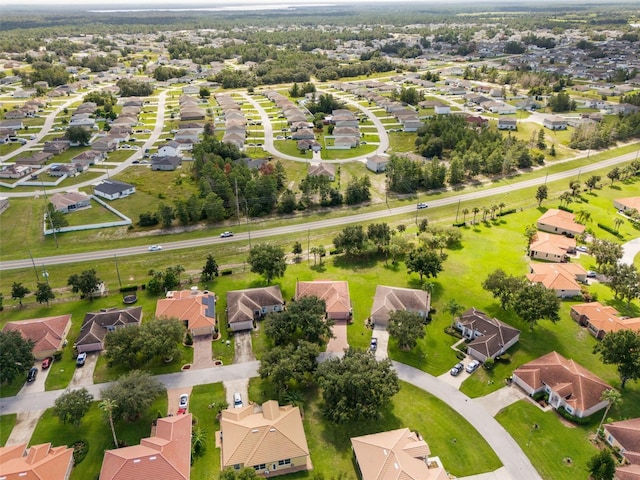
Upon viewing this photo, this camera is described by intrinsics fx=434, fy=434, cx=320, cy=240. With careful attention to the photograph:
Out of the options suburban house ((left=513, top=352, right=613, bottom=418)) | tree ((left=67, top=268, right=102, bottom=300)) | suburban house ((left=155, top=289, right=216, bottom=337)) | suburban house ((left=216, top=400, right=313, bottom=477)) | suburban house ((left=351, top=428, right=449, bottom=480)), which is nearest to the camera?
suburban house ((left=351, top=428, right=449, bottom=480))

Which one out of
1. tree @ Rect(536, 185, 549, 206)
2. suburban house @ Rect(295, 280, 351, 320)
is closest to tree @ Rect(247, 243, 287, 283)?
suburban house @ Rect(295, 280, 351, 320)

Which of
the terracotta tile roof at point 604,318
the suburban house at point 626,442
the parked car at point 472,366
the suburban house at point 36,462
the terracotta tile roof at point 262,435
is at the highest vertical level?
the suburban house at point 36,462

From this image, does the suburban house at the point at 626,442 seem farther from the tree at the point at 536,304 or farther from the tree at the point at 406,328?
the tree at the point at 406,328

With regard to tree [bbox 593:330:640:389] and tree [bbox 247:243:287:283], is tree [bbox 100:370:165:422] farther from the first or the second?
tree [bbox 593:330:640:389]

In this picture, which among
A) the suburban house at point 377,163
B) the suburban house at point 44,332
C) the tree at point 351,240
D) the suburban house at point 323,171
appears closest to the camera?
the suburban house at point 44,332

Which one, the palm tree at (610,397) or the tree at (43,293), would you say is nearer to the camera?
the palm tree at (610,397)

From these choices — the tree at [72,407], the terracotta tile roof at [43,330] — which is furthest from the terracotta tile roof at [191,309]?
the tree at [72,407]
